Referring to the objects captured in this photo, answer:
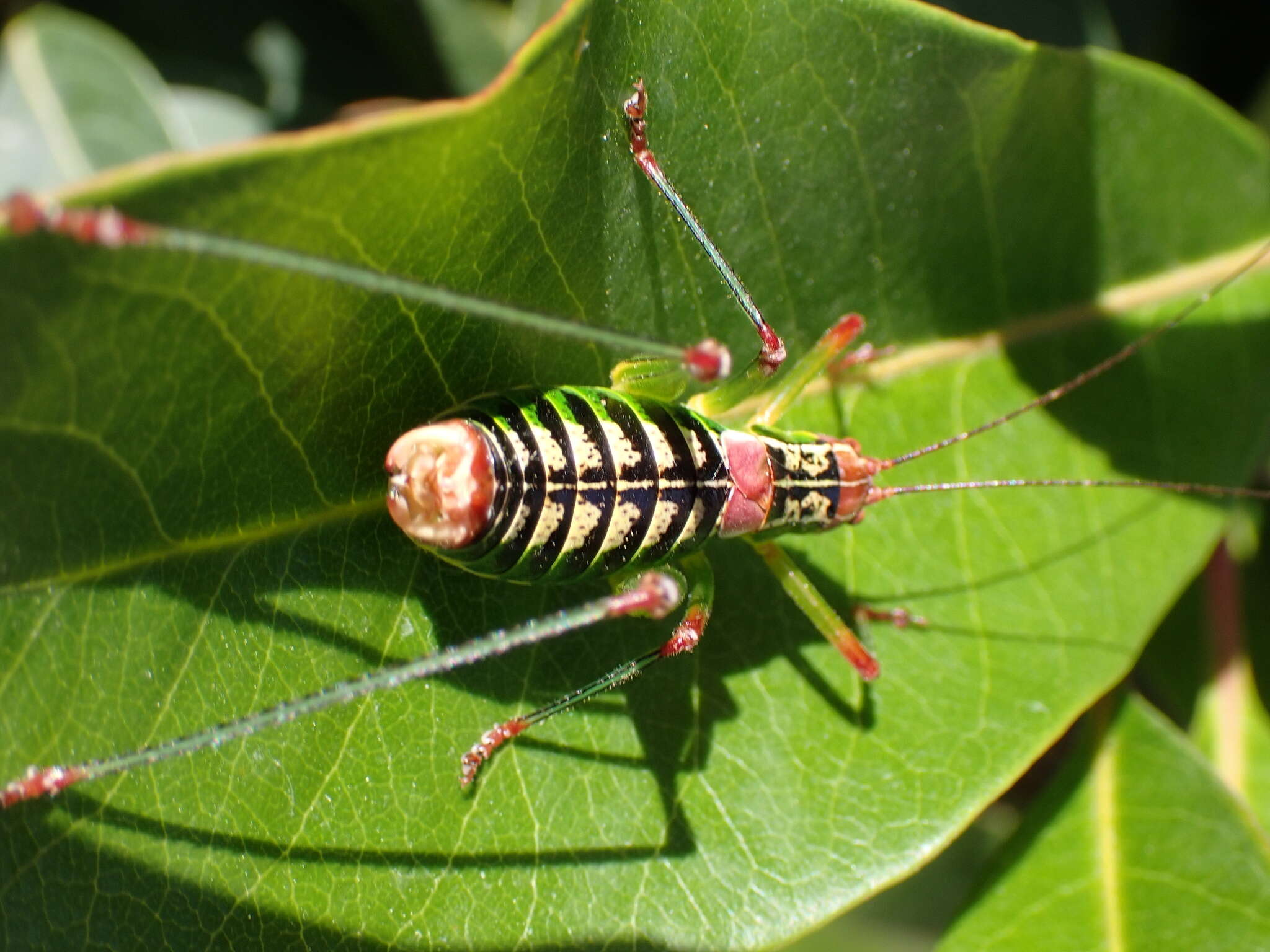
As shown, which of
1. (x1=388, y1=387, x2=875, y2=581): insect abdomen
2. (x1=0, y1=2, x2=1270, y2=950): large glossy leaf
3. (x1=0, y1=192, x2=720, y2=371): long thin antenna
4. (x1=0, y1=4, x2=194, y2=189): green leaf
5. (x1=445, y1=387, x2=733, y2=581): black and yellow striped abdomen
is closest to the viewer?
(x1=0, y1=192, x2=720, y2=371): long thin antenna

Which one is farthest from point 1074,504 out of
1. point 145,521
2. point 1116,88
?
point 145,521

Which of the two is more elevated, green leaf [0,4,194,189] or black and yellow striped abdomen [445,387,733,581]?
green leaf [0,4,194,189]

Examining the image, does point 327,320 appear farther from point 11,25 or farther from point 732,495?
point 11,25

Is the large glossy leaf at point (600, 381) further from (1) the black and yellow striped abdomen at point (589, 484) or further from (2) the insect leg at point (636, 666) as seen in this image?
(1) the black and yellow striped abdomen at point (589, 484)

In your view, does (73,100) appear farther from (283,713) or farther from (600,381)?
(283,713)

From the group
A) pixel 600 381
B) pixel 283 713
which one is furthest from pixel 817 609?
pixel 283 713

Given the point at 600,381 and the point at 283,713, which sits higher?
the point at 600,381

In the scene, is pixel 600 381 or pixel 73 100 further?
pixel 73 100

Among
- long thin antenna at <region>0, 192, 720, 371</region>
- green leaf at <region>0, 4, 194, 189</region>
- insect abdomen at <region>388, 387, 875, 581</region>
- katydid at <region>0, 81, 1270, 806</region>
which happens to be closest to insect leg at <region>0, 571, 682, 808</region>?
katydid at <region>0, 81, 1270, 806</region>

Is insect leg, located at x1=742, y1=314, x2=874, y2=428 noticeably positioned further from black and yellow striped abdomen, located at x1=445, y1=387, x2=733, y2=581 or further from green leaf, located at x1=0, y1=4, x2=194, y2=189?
green leaf, located at x1=0, y1=4, x2=194, y2=189
